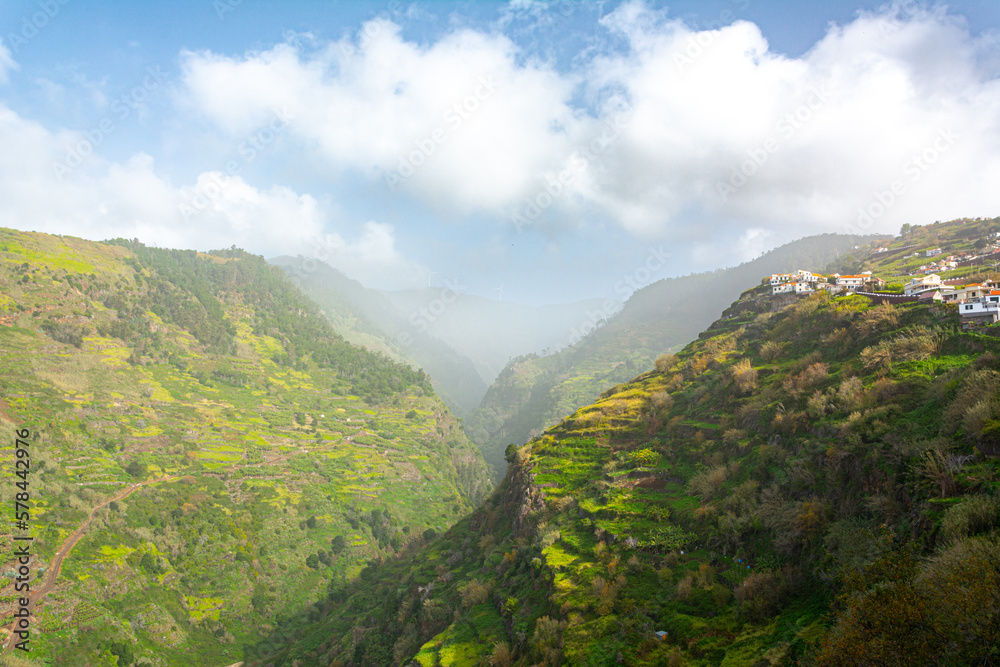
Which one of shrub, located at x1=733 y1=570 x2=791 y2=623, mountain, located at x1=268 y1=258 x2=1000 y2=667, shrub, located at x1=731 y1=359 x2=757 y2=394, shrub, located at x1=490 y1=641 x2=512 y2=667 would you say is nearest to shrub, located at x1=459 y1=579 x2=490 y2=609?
mountain, located at x1=268 y1=258 x2=1000 y2=667

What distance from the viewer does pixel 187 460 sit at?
7850 centimetres

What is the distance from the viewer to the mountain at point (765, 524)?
8812mm

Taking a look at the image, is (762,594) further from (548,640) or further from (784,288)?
(784,288)

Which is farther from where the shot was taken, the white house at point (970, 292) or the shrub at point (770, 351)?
the shrub at point (770, 351)

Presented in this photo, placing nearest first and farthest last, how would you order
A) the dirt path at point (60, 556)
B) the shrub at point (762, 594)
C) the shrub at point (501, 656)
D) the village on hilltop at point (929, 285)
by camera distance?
the shrub at point (762, 594)
the shrub at point (501, 656)
the village on hilltop at point (929, 285)
the dirt path at point (60, 556)

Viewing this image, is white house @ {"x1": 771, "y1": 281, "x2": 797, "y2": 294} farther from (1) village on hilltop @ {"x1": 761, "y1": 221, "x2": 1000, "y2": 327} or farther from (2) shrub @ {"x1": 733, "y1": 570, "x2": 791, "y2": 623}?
(2) shrub @ {"x1": 733, "y1": 570, "x2": 791, "y2": 623}

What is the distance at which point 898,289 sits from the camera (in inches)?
1421

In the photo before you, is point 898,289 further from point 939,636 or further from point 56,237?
point 56,237

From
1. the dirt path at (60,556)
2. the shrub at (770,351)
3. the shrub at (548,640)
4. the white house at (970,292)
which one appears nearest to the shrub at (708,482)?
the shrub at (548,640)

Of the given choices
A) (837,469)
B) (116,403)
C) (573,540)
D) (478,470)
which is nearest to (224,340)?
(116,403)

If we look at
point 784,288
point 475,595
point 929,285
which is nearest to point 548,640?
point 475,595

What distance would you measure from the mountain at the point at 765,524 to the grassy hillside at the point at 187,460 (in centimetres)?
3284

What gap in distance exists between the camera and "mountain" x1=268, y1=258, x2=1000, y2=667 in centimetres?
881

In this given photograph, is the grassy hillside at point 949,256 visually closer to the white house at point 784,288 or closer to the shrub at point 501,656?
the white house at point 784,288
